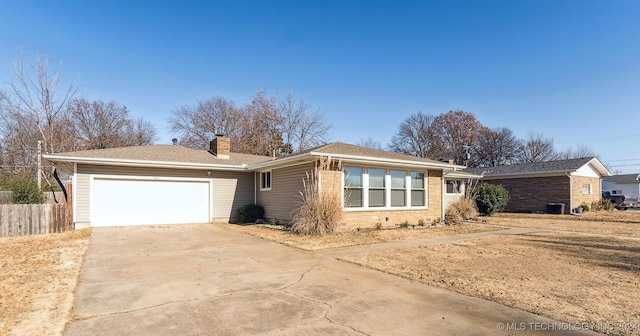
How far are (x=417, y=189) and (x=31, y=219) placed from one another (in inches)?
545

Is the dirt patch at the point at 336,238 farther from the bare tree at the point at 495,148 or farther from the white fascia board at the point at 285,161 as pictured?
the bare tree at the point at 495,148

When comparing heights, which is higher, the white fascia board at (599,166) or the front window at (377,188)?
the white fascia board at (599,166)

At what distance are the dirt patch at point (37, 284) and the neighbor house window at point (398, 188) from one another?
10.0m

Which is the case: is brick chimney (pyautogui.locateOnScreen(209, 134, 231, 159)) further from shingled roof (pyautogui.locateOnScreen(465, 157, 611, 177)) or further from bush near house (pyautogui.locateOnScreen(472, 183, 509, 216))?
shingled roof (pyautogui.locateOnScreen(465, 157, 611, 177))

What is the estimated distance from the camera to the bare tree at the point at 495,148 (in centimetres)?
4306

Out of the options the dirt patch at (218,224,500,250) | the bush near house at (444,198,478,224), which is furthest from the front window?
the bush near house at (444,198,478,224)

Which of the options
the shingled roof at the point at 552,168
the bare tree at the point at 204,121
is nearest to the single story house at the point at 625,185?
the shingled roof at the point at 552,168

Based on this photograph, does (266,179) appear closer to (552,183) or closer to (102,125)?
(552,183)

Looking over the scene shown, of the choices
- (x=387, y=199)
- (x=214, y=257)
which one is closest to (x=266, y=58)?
(x=387, y=199)

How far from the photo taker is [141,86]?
20734 millimetres

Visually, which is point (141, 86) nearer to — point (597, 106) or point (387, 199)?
point (387, 199)

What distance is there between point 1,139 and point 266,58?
2071 centimetres

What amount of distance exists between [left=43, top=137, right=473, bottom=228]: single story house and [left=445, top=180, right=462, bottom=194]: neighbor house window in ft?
22.3

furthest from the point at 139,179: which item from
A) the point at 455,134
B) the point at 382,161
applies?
the point at 455,134
